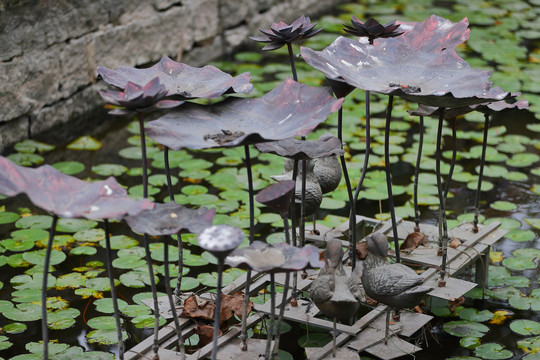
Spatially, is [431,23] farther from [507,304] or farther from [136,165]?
[136,165]

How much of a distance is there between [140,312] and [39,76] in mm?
1892

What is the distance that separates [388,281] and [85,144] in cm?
244

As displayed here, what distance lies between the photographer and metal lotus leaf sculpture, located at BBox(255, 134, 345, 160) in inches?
85.2

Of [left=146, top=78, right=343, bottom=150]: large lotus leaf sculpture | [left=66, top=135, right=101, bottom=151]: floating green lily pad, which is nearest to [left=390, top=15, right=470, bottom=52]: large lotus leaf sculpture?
[left=146, top=78, right=343, bottom=150]: large lotus leaf sculpture

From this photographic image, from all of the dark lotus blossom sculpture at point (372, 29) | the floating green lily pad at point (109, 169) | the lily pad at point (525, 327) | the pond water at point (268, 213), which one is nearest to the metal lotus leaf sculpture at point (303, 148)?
the dark lotus blossom sculpture at point (372, 29)

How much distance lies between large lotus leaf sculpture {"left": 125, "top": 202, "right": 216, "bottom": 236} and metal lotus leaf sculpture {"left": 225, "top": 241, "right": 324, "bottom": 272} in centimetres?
11

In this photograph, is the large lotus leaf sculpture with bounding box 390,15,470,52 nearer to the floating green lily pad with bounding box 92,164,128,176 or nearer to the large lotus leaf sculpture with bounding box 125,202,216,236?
the large lotus leaf sculpture with bounding box 125,202,216,236

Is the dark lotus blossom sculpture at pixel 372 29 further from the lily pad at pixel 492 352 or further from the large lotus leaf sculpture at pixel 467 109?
the lily pad at pixel 492 352

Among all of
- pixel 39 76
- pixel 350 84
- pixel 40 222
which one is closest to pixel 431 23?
pixel 350 84

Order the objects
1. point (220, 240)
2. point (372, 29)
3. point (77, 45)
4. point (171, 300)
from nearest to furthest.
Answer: point (220, 240)
point (171, 300)
point (372, 29)
point (77, 45)

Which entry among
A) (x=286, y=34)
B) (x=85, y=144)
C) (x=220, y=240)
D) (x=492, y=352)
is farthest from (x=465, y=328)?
(x=85, y=144)

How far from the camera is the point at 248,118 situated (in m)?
2.23

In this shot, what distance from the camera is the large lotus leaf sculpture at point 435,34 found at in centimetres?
261

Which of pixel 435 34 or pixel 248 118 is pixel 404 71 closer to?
pixel 435 34
